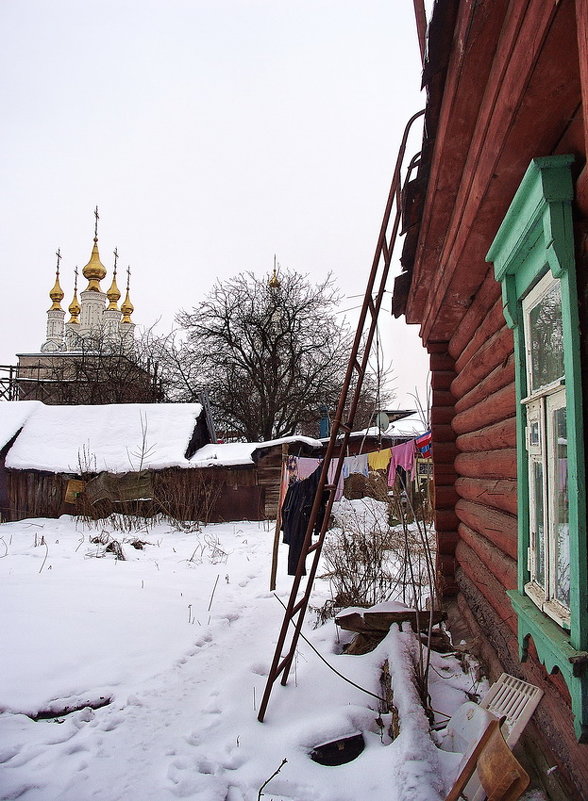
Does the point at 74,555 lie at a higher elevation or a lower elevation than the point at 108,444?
lower

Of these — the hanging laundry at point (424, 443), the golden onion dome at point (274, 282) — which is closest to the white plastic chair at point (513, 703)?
the hanging laundry at point (424, 443)

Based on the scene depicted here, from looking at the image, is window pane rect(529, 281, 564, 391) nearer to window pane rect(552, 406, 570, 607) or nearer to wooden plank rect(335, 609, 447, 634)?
window pane rect(552, 406, 570, 607)

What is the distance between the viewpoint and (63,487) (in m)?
15.3

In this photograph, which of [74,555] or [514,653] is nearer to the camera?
[514,653]

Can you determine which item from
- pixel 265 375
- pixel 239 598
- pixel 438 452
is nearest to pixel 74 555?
pixel 239 598

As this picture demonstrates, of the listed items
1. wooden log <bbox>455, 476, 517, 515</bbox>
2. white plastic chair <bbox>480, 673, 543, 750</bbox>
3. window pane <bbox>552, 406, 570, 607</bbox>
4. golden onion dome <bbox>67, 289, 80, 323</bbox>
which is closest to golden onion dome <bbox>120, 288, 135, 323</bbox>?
golden onion dome <bbox>67, 289, 80, 323</bbox>

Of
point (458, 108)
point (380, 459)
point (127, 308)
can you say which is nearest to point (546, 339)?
→ point (458, 108)

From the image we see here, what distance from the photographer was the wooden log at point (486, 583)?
307 cm

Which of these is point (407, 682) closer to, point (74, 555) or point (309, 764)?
point (309, 764)

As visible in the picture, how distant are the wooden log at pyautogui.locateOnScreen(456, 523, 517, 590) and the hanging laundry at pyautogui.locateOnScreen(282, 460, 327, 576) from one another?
1.42 m

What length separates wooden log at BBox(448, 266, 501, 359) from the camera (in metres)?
3.37

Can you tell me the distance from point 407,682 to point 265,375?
2323 cm

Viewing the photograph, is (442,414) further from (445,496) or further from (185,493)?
(185,493)

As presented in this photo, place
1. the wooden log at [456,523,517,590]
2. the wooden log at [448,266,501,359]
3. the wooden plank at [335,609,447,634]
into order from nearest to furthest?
the wooden log at [456,523,517,590], the wooden log at [448,266,501,359], the wooden plank at [335,609,447,634]
